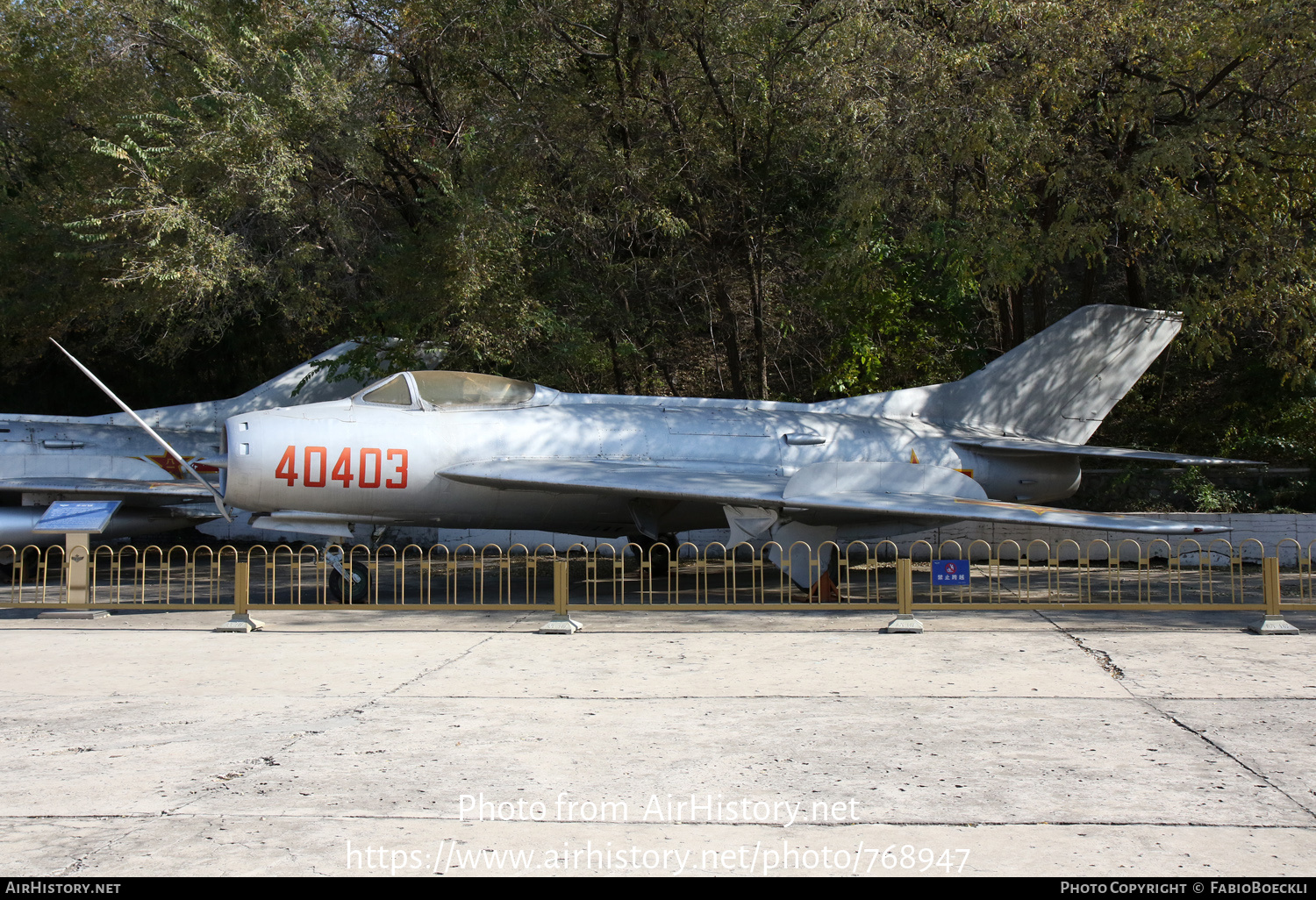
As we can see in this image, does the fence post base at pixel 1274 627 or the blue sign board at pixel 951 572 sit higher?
the blue sign board at pixel 951 572

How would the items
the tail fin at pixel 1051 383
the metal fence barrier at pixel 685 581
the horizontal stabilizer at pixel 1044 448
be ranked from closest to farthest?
the metal fence barrier at pixel 685 581 < the horizontal stabilizer at pixel 1044 448 < the tail fin at pixel 1051 383

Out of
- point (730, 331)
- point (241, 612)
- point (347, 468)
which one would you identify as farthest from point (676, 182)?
point (241, 612)

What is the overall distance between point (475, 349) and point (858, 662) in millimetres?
9123

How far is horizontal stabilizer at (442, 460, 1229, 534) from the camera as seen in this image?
10.4 m

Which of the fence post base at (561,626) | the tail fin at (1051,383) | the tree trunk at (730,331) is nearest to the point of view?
the fence post base at (561,626)

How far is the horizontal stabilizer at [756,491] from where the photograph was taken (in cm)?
1039

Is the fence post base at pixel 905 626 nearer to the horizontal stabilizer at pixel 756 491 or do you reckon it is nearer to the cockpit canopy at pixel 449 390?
the horizontal stabilizer at pixel 756 491

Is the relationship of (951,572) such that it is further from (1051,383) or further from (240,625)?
(240,625)

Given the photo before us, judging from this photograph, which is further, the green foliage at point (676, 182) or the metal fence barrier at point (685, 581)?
the green foliage at point (676, 182)

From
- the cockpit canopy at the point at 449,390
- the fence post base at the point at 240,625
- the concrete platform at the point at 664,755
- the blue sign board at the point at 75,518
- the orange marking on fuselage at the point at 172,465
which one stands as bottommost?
the concrete platform at the point at 664,755

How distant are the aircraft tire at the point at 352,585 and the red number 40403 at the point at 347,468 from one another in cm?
100

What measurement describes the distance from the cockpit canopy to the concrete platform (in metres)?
3.55

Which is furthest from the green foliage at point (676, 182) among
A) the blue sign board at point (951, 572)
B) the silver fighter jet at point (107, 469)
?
the blue sign board at point (951, 572)

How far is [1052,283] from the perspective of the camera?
23922 millimetres
